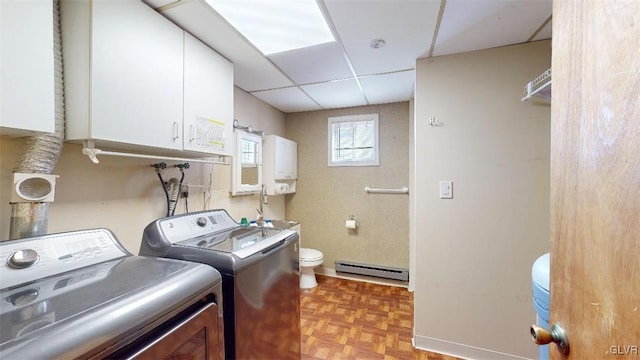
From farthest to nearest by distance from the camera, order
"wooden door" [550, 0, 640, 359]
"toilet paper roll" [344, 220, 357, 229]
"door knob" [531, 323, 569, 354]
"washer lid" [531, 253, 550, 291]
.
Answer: "toilet paper roll" [344, 220, 357, 229] → "washer lid" [531, 253, 550, 291] → "door knob" [531, 323, 569, 354] → "wooden door" [550, 0, 640, 359]

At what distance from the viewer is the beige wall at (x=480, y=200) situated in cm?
166

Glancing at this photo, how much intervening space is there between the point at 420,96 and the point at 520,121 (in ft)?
2.17

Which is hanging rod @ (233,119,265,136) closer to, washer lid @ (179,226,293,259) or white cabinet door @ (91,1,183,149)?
white cabinet door @ (91,1,183,149)

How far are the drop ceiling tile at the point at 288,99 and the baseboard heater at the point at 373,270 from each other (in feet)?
6.49

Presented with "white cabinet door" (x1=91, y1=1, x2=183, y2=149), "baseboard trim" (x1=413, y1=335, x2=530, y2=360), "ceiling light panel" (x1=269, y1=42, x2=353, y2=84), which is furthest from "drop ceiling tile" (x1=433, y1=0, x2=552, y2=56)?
"baseboard trim" (x1=413, y1=335, x2=530, y2=360)

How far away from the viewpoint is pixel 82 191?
122 cm

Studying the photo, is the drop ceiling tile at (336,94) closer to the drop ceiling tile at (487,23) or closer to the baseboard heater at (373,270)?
the drop ceiling tile at (487,23)

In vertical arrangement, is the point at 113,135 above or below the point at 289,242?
above

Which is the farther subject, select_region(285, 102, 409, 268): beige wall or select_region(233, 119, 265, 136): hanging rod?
select_region(285, 102, 409, 268): beige wall

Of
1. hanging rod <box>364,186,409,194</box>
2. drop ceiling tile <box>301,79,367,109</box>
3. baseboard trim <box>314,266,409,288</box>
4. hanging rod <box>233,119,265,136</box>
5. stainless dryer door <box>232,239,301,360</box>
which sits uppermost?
drop ceiling tile <box>301,79,367,109</box>

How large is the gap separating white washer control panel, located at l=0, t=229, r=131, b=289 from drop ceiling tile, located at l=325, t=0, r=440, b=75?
58.2 inches

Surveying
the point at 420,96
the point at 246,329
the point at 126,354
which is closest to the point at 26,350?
the point at 126,354

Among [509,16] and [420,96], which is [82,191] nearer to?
[420,96]

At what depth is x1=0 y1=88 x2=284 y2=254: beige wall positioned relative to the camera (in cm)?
102
